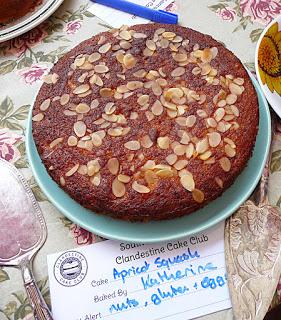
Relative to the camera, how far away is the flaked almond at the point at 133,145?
717 mm

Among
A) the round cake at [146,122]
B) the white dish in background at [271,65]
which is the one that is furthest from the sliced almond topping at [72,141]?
the white dish in background at [271,65]

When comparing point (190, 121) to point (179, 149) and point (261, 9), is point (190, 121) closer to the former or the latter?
point (179, 149)

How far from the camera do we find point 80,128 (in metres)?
0.74

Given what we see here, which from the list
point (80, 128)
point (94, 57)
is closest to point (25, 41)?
point (94, 57)

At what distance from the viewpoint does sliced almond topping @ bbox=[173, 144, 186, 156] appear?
708 millimetres

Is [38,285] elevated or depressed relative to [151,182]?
depressed

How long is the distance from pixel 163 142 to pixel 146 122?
5cm

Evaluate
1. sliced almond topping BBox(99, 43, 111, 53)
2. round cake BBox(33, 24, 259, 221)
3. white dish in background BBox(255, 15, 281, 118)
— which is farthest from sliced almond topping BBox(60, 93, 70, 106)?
white dish in background BBox(255, 15, 281, 118)

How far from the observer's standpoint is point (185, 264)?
71 cm

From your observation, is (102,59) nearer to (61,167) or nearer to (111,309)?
(61,167)

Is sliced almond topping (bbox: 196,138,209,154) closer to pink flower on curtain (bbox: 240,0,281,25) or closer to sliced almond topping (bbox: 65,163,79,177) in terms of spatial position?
sliced almond topping (bbox: 65,163,79,177)

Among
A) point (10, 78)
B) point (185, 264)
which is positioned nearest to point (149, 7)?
point (10, 78)

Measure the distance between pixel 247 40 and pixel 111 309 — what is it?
0.59 meters

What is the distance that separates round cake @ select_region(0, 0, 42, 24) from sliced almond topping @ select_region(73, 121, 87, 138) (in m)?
0.37
